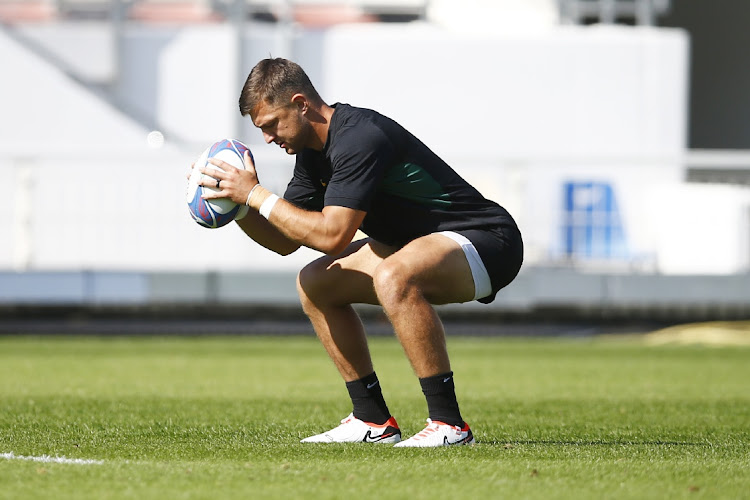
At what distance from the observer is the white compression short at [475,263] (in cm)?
438

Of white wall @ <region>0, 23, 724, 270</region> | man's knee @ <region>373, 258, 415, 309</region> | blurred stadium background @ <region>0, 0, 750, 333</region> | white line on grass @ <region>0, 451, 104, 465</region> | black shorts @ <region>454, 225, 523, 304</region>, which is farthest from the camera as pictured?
white wall @ <region>0, 23, 724, 270</region>

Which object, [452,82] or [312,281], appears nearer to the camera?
[312,281]

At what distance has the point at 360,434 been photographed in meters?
4.51

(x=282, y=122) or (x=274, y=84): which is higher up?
(x=274, y=84)

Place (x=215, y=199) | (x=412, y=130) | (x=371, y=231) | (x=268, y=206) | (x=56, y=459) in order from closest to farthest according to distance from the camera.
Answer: (x=56, y=459) < (x=268, y=206) < (x=215, y=199) < (x=371, y=231) < (x=412, y=130)

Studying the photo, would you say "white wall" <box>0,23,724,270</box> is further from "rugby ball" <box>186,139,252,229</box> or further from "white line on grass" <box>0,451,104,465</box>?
"white line on grass" <box>0,451,104,465</box>

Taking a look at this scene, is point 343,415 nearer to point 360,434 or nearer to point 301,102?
point 360,434

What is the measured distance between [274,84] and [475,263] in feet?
2.97

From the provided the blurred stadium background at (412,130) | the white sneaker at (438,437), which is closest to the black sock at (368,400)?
the white sneaker at (438,437)

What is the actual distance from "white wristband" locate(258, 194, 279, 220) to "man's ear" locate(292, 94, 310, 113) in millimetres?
309

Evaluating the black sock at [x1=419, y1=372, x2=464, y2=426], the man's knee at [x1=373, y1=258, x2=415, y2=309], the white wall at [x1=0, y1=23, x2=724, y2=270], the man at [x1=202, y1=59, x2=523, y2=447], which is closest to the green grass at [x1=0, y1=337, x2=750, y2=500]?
the black sock at [x1=419, y1=372, x2=464, y2=426]

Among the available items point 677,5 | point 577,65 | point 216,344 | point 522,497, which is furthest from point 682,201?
point 677,5

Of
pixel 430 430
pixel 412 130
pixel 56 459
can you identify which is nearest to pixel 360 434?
pixel 430 430

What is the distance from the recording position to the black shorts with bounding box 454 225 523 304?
4.43 m
